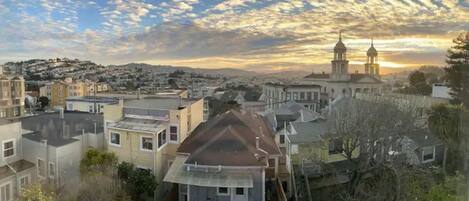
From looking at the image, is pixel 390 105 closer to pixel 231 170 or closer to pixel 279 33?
pixel 279 33

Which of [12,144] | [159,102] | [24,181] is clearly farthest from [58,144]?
[159,102]

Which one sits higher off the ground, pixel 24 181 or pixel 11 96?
pixel 11 96

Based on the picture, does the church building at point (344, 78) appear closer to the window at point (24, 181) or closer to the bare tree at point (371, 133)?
the bare tree at point (371, 133)

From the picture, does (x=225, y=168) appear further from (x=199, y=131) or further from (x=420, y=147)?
(x=420, y=147)

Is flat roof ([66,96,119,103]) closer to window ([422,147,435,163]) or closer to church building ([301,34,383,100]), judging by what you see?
church building ([301,34,383,100])

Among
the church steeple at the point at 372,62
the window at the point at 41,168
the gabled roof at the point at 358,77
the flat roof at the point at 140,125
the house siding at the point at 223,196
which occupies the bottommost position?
the house siding at the point at 223,196

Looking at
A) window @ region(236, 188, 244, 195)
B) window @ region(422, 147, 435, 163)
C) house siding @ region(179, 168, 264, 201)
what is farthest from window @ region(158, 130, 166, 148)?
window @ region(422, 147, 435, 163)

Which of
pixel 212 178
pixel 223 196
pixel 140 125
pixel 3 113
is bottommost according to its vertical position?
pixel 223 196

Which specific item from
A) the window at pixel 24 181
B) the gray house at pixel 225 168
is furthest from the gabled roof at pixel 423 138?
the window at pixel 24 181
